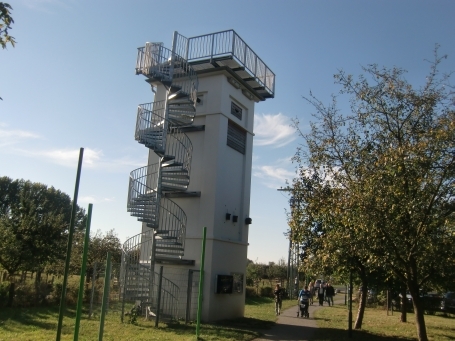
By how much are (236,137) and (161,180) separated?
431cm

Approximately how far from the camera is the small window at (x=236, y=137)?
18.9m

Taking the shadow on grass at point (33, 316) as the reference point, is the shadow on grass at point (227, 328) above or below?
above

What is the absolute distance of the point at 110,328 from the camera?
43.7 feet

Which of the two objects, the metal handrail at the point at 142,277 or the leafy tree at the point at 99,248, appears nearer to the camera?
the metal handrail at the point at 142,277

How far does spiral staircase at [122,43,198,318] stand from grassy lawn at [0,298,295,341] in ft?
3.74

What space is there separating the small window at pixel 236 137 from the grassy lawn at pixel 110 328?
6.90 m

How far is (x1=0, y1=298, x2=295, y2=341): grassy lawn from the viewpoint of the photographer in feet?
38.7

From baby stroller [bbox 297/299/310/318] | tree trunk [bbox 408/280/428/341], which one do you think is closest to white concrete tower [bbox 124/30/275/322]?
baby stroller [bbox 297/299/310/318]

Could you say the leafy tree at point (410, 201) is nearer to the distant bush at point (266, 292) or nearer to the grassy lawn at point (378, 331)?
the grassy lawn at point (378, 331)

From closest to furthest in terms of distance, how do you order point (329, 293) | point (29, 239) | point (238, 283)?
1. point (238, 283)
2. point (29, 239)
3. point (329, 293)

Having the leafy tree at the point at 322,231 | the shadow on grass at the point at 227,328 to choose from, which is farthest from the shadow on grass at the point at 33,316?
the leafy tree at the point at 322,231

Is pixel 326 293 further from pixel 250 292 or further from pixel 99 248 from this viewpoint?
pixel 99 248

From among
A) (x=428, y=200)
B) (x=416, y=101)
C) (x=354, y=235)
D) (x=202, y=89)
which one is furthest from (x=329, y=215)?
(x=202, y=89)

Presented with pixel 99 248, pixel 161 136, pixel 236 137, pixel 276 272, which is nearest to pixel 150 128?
pixel 161 136
